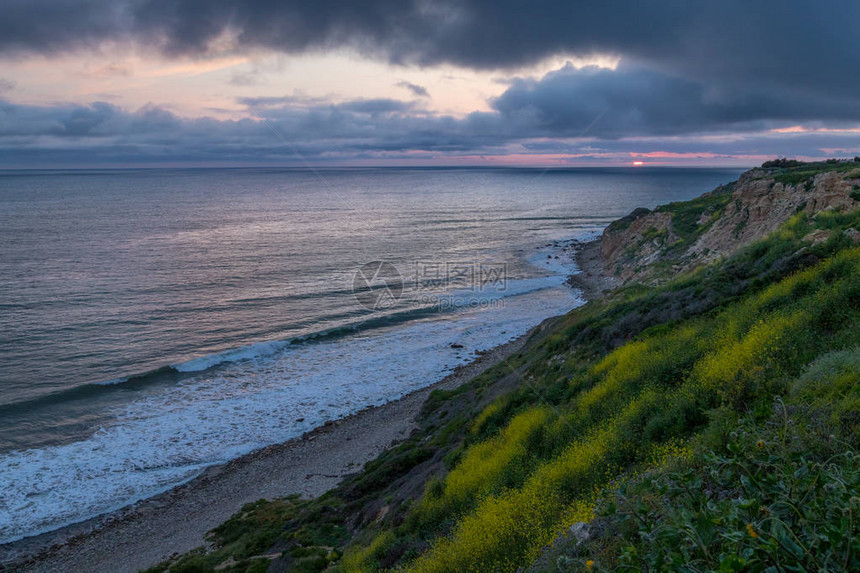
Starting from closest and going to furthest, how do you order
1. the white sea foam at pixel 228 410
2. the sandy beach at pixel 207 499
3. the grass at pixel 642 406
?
the grass at pixel 642 406 → the sandy beach at pixel 207 499 → the white sea foam at pixel 228 410

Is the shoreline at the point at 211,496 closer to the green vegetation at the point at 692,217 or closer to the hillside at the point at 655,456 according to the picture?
the hillside at the point at 655,456

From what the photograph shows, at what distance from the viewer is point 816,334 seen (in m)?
7.89

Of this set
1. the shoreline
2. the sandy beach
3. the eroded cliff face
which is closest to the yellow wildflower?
the eroded cliff face

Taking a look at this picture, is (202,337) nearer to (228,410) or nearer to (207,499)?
(228,410)

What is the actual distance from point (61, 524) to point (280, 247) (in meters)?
50.5

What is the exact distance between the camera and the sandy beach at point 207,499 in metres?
15.6

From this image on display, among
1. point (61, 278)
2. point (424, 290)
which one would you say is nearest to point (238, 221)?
point (61, 278)

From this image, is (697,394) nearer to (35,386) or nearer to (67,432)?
(67,432)

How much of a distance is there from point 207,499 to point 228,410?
274 inches
